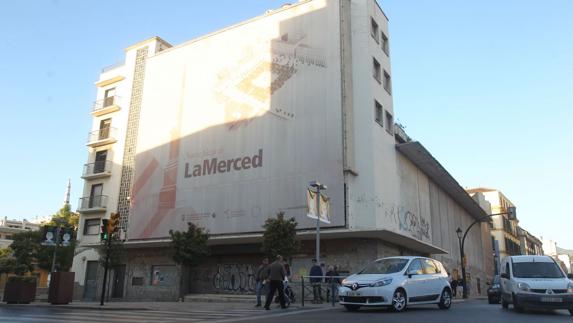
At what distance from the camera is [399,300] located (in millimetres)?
11969

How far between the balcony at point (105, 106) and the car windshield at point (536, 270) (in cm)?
3335

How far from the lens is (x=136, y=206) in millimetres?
33875

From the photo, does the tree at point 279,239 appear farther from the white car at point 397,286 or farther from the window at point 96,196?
the window at point 96,196

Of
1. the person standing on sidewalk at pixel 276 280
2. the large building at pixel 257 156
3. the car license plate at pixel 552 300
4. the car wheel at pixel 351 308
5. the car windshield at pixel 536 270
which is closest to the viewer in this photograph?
the car license plate at pixel 552 300

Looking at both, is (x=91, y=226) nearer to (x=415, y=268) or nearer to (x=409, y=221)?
(x=409, y=221)

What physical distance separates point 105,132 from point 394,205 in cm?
2462

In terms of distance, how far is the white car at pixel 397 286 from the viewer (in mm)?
11811

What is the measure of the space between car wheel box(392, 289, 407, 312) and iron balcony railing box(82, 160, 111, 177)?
1209 inches

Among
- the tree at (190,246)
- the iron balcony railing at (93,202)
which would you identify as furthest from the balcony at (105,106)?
the tree at (190,246)

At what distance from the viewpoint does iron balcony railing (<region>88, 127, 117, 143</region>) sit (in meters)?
38.7

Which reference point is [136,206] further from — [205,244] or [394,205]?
[394,205]

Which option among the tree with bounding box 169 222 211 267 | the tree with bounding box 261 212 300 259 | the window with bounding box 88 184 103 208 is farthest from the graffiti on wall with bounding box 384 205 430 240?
the window with bounding box 88 184 103 208

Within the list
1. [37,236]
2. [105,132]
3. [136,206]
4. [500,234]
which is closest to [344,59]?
[136,206]

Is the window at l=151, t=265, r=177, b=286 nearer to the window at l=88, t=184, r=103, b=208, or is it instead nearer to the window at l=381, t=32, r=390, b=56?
the window at l=88, t=184, r=103, b=208
